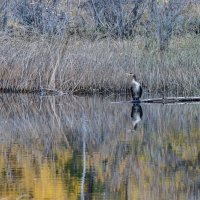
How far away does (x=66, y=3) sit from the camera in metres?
25.2

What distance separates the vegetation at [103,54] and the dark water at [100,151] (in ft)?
3.74

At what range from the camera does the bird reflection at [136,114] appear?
15750 mm

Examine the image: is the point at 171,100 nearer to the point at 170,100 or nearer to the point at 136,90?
the point at 170,100

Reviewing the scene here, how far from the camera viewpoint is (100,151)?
12.3 meters

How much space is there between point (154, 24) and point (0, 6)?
4701 millimetres

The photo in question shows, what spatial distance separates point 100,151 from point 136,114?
4.78 metres

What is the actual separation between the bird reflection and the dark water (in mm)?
19

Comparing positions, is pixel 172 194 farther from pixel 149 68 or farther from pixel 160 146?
pixel 149 68

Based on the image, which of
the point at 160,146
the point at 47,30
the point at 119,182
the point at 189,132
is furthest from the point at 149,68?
the point at 119,182

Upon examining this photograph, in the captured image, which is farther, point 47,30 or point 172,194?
point 47,30

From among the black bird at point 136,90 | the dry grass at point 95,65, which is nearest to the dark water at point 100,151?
the black bird at point 136,90

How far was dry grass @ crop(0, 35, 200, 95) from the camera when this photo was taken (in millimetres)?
19500

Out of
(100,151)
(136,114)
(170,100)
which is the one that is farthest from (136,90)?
(100,151)

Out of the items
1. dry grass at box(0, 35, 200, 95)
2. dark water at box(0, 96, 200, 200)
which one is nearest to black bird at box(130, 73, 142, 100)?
dark water at box(0, 96, 200, 200)
